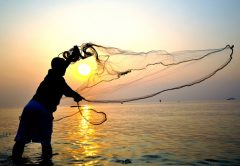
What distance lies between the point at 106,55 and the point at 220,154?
6.04m

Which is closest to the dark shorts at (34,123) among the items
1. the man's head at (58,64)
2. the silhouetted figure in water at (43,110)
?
the silhouetted figure in water at (43,110)

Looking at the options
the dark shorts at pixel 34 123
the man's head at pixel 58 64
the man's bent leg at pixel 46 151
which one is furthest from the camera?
the man's bent leg at pixel 46 151

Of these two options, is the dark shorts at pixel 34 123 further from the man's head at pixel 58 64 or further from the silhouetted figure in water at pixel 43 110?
the man's head at pixel 58 64

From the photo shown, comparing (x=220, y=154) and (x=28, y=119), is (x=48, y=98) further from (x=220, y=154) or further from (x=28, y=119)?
(x=220, y=154)

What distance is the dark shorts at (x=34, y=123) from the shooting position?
7.71 metres

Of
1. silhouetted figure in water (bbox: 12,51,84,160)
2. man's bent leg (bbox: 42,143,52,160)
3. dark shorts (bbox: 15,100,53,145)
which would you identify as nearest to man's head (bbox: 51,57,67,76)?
silhouetted figure in water (bbox: 12,51,84,160)

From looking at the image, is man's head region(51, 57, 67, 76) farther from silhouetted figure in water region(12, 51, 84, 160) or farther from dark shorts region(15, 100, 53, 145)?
dark shorts region(15, 100, 53, 145)

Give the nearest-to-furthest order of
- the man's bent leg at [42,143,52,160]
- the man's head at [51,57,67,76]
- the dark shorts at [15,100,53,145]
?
the dark shorts at [15,100,53,145] < the man's head at [51,57,67,76] < the man's bent leg at [42,143,52,160]

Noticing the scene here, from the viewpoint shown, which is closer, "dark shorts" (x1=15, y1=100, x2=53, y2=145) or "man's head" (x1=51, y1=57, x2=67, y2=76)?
"dark shorts" (x1=15, y1=100, x2=53, y2=145)

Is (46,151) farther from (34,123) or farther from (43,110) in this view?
(43,110)

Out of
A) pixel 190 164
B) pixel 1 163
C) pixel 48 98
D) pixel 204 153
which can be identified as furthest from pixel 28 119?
pixel 204 153

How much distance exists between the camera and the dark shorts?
7707 millimetres

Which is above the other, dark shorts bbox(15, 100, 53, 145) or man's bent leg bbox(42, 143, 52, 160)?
dark shorts bbox(15, 100, 53, 145)

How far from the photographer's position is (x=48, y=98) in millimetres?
7848
